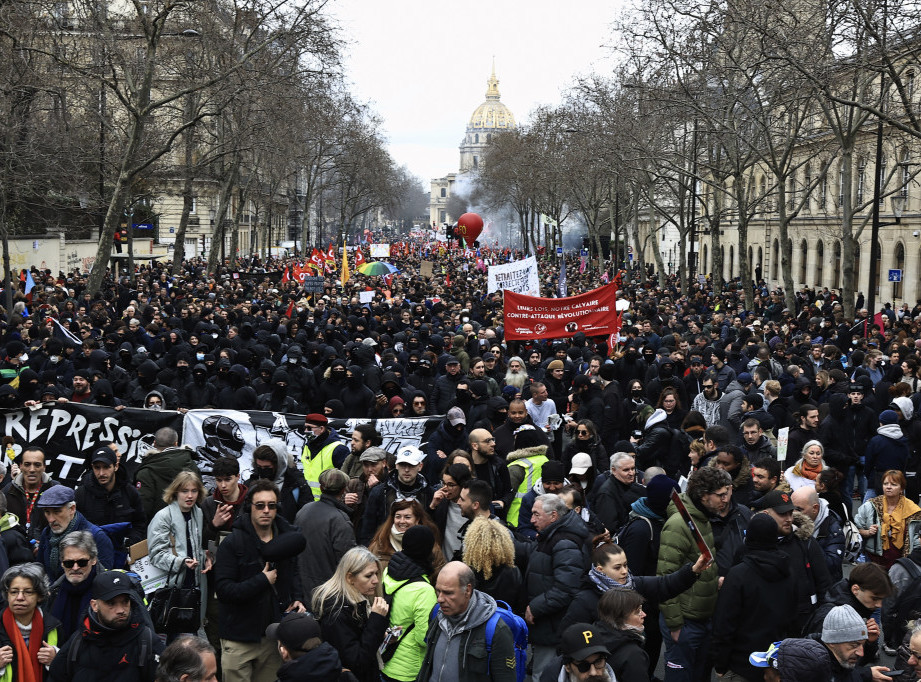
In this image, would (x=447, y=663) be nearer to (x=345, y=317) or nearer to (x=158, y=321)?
(x=158, y=321)

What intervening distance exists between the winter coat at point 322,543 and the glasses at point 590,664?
2.21 meters

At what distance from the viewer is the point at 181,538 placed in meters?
6.25

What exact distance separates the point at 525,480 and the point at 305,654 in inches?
142

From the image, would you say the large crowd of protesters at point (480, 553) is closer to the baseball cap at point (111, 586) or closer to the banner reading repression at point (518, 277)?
the baseball cap at point (111, 586)

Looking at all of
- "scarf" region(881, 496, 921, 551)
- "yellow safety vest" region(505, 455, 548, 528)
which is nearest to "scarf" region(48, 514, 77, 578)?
"yellow safety vest" region(505, 455, 548, 528)

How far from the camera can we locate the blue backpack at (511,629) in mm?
4883

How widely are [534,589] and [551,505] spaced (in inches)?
18.1

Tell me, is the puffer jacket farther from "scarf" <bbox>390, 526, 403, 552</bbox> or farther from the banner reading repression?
the banner reading repression

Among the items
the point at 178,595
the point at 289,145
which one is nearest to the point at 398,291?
the point at 289,145

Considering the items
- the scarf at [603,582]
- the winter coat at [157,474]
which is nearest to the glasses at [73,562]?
the winter coat at [157,474]

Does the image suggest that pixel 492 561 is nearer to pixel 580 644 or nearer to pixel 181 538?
pixel 580 644

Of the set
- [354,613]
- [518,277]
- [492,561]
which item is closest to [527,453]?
[492,561]

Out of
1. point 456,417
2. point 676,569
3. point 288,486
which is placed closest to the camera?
point 676,569

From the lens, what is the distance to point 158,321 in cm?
1705
